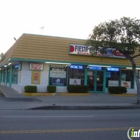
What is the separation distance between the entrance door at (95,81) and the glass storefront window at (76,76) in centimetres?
74

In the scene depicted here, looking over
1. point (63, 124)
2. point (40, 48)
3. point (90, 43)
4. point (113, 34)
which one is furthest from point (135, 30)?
point (63, 124)

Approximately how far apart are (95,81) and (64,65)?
3.48 metres

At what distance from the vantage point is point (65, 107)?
1653 centimetres

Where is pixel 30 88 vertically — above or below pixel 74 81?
below

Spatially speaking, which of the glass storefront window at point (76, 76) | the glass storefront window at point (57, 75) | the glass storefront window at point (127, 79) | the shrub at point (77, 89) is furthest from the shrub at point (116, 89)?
the glass storefront window at point (57, 75)

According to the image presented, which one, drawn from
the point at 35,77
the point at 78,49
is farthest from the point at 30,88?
the point at 78,49

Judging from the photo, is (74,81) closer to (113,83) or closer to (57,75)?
(57,75)

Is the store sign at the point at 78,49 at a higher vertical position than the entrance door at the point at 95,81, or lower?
higher

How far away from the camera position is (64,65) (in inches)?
979

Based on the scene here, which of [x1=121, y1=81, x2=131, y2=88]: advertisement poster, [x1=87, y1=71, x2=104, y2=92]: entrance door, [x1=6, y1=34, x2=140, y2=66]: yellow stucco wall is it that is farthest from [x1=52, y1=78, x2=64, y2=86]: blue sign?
[x1=121, y1=81, x2=131, y2=88]: advertisement poster

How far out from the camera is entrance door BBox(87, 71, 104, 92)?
84.8ft

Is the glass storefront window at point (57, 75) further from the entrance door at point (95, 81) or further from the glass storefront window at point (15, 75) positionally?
the glass storefront window at point (15, 75)

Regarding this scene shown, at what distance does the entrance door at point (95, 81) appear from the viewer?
84.8 feet

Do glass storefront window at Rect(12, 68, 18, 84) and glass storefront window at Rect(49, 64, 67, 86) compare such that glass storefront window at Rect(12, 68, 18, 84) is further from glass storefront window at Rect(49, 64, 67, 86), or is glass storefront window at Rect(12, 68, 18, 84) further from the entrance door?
the entrance door
